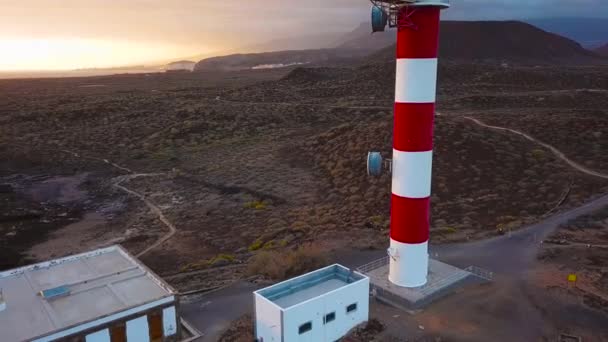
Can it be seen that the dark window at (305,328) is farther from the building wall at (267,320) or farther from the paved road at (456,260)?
the paved road at (456,260)

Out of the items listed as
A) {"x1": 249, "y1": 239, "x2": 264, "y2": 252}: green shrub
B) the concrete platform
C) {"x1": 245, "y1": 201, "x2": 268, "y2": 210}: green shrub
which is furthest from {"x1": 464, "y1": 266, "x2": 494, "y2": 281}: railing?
{"x1": 245, "y1": 201, "x2": 268, "y2": 210}: green shrub

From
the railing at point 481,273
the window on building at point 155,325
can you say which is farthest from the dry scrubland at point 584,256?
the window on building at point 155,325

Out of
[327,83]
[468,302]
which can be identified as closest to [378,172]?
[468,302]

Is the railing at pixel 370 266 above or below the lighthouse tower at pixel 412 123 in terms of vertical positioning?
below

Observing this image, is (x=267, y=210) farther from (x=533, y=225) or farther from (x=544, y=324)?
(x=544, y=324)

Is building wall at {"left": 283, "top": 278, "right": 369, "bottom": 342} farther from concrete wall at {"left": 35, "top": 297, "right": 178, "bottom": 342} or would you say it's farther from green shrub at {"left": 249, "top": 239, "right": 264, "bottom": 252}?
green shrub at {"left": 249, "top": 239, "right": 264, "bottom": 252}

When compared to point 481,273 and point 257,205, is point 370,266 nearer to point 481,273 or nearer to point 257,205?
point 481,273
